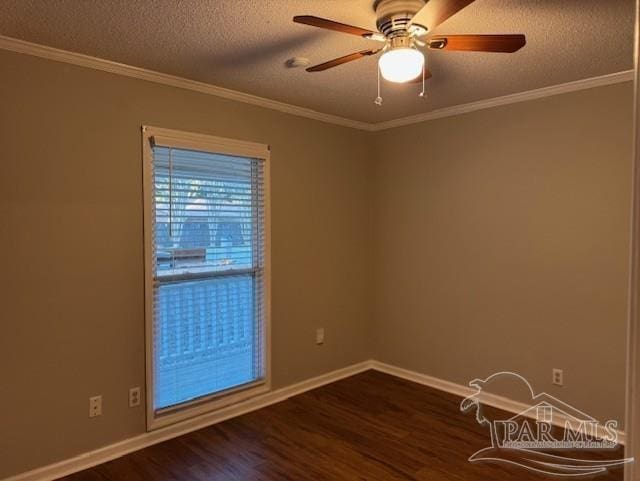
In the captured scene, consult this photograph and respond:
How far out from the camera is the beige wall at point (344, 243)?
2453mm

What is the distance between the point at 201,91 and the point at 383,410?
8.83 feet

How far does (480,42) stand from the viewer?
1.86m

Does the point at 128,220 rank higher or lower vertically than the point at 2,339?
higher

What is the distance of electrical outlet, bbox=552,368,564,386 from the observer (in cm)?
316

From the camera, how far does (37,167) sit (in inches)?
96.1

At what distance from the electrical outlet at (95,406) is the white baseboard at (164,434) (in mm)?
216

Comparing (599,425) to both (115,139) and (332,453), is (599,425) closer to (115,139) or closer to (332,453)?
(332,453)

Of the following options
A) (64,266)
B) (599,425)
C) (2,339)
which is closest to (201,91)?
(64,266)

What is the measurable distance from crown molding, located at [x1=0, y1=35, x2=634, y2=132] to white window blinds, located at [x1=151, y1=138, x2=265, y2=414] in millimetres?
434

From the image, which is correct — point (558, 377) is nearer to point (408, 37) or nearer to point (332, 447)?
point (332, 447)

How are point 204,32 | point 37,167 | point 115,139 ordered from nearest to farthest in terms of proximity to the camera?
point 204,32, point 37,167, point 115,139

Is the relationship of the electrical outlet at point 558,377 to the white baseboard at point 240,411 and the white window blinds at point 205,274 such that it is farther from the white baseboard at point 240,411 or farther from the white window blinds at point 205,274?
the white window blinds at point 205,274
